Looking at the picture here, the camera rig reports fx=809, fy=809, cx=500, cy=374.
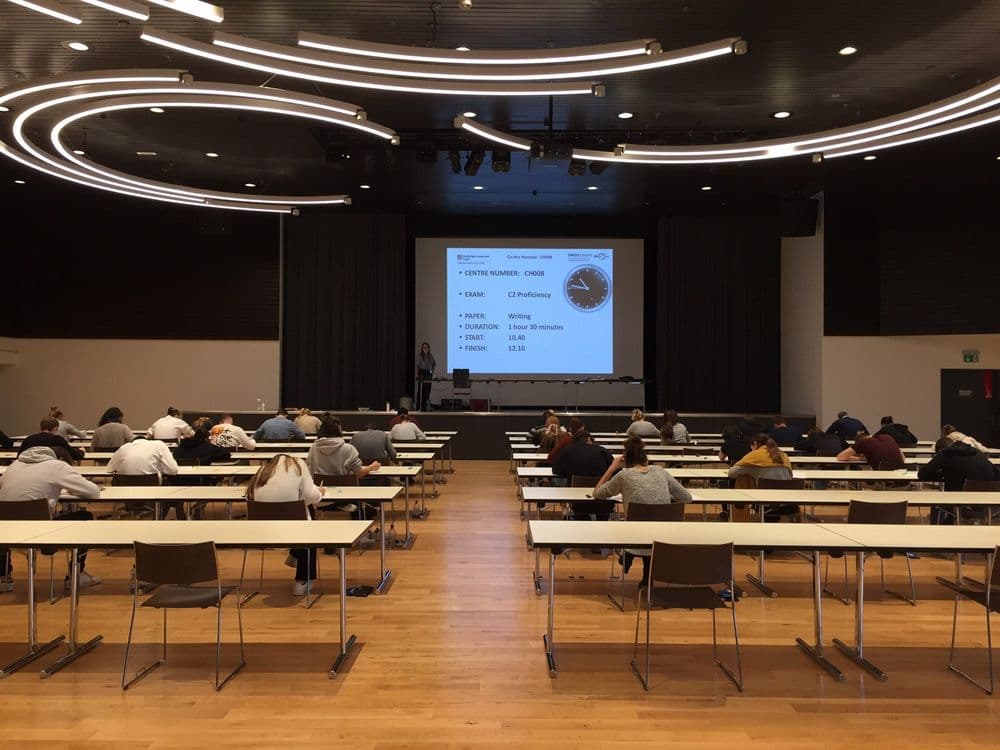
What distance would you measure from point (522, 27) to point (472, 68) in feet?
4.92

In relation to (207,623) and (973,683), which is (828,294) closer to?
(973,683)

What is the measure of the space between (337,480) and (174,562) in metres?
3.18

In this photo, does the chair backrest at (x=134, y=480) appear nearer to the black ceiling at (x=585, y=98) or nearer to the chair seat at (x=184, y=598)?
the chair seat at (x=184, y=598)

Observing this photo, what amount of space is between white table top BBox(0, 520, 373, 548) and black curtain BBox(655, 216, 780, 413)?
13.5 meters

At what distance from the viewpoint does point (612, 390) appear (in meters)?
17.9

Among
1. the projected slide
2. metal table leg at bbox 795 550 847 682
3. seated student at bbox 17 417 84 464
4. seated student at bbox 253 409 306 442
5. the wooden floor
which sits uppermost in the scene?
the projected slide

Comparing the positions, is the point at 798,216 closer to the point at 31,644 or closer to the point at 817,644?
the point at 817,644

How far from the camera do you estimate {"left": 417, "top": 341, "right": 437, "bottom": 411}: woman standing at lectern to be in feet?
55.0

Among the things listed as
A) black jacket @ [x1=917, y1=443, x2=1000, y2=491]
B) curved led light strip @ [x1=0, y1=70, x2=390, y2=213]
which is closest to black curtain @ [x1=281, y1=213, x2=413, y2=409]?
curved led light strip @ [x1=0, y1=70, x2=390, y2=213]

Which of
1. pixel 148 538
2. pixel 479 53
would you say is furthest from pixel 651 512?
pixel 479 53

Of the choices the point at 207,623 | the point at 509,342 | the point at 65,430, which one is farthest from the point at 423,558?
the point at 509,342

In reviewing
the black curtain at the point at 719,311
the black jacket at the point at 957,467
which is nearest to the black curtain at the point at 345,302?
the black curtain at the point at 719,311

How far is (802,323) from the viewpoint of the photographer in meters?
16.6

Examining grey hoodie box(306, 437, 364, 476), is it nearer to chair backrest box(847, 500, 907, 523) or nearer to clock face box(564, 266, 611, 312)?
chair backrest box(847, 500, 907, 523)
